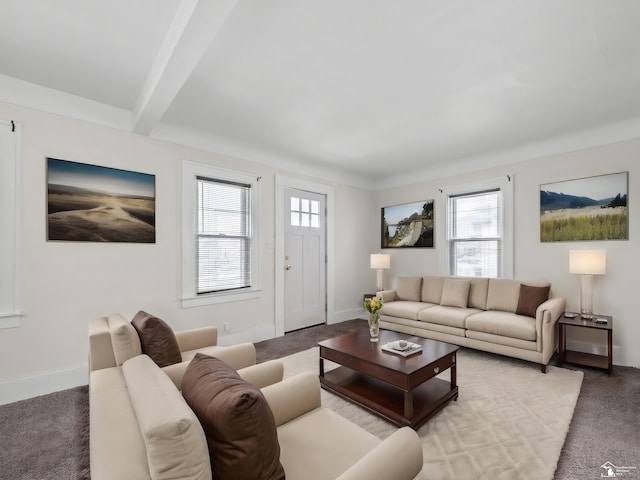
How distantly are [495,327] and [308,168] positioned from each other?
346cm

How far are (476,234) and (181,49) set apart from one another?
4459 millimetres

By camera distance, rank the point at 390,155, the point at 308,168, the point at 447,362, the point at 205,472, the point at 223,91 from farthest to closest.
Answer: the point at 308,168
the point at 390,155
the point at 223,91
the point at 447,362
the point at 205,472

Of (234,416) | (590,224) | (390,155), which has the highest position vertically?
(390,155)

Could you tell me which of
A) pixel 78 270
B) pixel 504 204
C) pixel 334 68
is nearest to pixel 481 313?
pixel 504 204

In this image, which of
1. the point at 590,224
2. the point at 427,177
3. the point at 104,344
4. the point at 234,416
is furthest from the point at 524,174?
the point at 104,344

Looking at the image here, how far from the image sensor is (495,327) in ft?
11.7

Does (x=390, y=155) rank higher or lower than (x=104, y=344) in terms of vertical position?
higher

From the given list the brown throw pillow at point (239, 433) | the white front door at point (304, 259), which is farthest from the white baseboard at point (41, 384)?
the brown throw pillow at point (239, 433)

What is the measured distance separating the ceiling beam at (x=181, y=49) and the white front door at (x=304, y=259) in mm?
2397

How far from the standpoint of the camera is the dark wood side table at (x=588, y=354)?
124 inches

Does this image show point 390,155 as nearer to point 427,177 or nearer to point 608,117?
point 427,177

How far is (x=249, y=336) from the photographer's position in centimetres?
430

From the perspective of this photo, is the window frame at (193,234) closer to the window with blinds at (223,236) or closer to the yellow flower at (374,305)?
the window with blinds at (223,236)

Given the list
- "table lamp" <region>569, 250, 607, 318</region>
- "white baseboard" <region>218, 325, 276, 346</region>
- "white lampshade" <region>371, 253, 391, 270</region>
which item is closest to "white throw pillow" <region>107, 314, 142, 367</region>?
"white baseboard" <region>218, 325, 276, 346</region>
